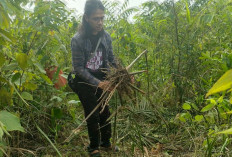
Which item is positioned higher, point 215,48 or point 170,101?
point 215,48

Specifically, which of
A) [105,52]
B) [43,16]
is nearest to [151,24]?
[105,52]

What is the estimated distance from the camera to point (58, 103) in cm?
281

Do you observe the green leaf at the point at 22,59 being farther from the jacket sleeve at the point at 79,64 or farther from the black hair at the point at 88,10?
the black hair at the point at 88,10

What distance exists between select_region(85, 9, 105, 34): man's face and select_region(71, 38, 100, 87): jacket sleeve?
220 millimetres

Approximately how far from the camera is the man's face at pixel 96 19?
97.6 inches

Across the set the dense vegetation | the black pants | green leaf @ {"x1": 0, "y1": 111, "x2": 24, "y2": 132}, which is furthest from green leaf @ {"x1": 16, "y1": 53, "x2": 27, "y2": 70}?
the black pants

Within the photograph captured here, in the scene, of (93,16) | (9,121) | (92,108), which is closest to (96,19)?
(93,16)

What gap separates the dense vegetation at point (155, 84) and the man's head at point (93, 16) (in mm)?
253

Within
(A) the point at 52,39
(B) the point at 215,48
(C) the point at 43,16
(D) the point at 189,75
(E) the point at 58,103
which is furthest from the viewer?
(D) the point at 189,75

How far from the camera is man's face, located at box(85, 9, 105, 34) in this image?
8.13 feet

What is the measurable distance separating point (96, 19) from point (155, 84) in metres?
1.62

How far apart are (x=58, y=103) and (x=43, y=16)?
112 cm

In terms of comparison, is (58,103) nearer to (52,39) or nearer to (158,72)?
(52,39)

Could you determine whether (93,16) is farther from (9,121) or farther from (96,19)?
(9,121)
